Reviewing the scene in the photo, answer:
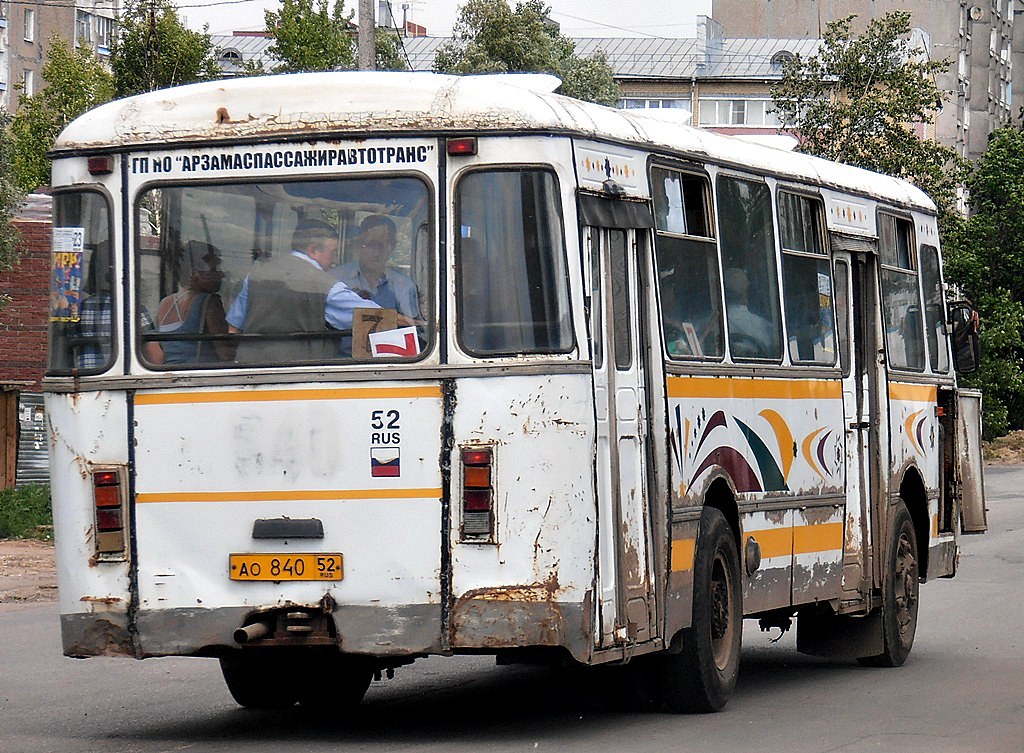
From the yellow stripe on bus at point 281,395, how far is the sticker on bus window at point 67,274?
57cm

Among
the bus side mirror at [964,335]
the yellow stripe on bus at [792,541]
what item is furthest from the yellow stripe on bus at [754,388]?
the bus side mirror at [964,335]

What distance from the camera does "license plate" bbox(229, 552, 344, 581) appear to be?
8312 mm

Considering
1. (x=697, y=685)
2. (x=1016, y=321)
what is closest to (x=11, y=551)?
(x=697, y=685)

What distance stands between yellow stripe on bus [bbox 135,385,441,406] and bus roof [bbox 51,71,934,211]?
3.64ft

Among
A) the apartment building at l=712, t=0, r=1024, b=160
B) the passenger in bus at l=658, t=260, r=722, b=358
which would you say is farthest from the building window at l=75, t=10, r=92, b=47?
the passenger in bus at l=658, t=260, r=722, b=358

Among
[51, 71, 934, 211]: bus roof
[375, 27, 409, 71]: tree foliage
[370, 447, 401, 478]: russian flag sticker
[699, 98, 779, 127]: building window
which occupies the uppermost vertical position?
[699, 98, 779, 127]: building window

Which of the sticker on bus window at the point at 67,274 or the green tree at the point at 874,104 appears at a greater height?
the green tree at the point at 874,104

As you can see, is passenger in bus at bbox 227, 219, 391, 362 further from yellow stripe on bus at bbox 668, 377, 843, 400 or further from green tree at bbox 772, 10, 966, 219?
green tree at bbox 772, 10, 966, 219

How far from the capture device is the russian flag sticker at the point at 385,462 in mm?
8266

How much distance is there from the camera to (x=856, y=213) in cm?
1252

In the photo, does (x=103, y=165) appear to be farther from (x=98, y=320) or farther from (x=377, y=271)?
(x=377, y=271)

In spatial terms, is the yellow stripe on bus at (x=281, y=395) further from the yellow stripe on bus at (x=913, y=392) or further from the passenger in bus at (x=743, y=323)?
the yellow stripe on bus at (x=913, y=392)

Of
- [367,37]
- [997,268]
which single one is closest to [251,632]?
[367,37]

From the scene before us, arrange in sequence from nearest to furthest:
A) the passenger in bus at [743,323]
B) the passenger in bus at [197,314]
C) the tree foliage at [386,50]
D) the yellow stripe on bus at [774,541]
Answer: the passenger in bus at [197,314] < the passenger in bus at [743,323] < the yellow stripe on bus at [774,541] < the tree foliage at [386,50]
